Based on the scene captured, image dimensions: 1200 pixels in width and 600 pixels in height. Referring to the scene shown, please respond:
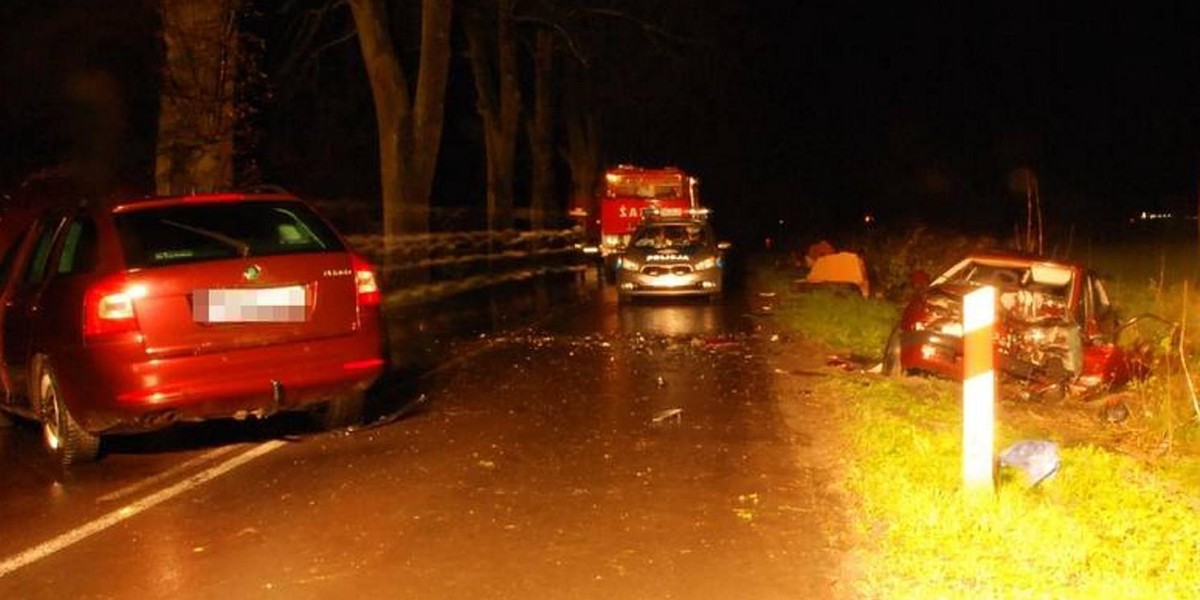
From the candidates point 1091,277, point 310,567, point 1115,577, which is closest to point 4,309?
point 310,567

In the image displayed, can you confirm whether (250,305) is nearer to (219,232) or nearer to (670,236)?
(219,232)

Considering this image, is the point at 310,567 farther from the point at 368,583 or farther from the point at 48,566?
the point at 48,566

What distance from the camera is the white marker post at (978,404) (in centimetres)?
672

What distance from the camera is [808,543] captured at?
6.60 m

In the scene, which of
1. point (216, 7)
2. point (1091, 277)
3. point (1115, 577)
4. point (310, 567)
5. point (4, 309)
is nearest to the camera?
point (1115, 577)

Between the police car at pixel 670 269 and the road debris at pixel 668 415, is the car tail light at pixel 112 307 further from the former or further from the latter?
the police car at pixel 670 269

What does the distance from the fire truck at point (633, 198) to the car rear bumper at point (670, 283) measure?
29.7 feet

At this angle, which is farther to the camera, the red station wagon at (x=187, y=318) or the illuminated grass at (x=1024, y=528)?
the red station wagon at (x=187, y=318)

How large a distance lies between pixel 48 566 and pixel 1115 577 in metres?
5.04

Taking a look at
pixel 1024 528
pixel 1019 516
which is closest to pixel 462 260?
pixel 1019 516

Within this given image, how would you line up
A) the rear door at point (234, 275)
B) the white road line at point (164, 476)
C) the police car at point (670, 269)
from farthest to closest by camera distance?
the police car at point (670, 269) < the rear door at point (234, 275) < the white road line at point (164, 476)

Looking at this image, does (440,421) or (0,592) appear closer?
(0,592)

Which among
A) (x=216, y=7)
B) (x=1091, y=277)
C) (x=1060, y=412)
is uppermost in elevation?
(x=216, y=7)

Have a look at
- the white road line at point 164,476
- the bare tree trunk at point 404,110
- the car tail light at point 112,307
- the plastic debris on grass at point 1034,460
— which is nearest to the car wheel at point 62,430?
the white road line at point 164,476
